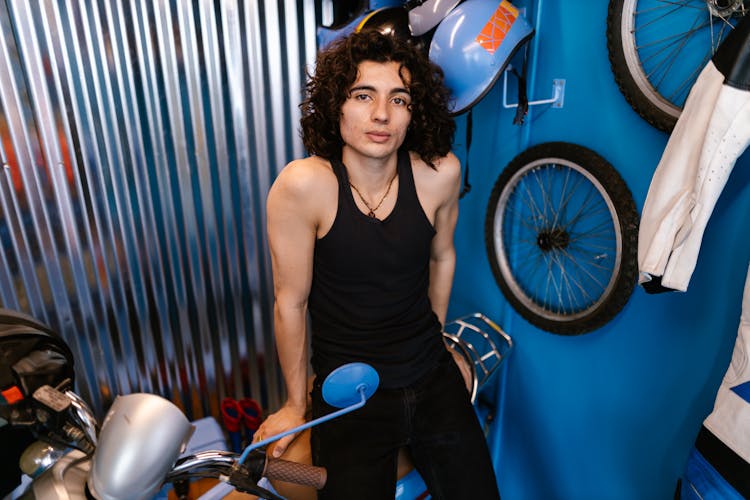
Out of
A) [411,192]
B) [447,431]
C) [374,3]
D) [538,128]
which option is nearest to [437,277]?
[411,192]

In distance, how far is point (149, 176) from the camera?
2.03m

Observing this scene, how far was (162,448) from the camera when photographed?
Result: 2.45 ft

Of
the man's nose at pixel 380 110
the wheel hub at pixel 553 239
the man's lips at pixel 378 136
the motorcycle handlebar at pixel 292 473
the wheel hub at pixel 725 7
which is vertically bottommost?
the motorcycle handlebar at pixel 292 473

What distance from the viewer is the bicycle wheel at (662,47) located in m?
1.32

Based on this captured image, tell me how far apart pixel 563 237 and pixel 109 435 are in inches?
64.0

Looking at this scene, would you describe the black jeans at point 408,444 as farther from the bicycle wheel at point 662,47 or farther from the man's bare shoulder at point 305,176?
the bicycle wheel at point 662,47

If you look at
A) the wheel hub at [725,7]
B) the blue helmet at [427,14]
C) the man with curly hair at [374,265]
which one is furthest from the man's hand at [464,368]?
the wheel hub at [725,7]

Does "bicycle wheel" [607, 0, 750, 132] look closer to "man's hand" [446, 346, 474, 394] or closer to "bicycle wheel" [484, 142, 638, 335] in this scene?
"bicycle wheel" [484, 142, 638, 335]

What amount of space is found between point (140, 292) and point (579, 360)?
1.94 m

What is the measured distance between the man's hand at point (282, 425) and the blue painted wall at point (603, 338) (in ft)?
3.53

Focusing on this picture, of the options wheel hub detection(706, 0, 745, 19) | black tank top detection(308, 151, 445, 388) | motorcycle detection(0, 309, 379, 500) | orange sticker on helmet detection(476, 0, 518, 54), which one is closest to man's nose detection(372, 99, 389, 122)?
black tank top detection(308, 151, 445, 388)

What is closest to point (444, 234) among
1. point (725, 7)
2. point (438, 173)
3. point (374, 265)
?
point (438, 173)

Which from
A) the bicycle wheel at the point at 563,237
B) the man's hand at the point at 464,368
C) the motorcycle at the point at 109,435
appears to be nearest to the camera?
the motorcycle at the point at 109,435

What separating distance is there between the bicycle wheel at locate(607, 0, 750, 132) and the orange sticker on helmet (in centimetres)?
33
